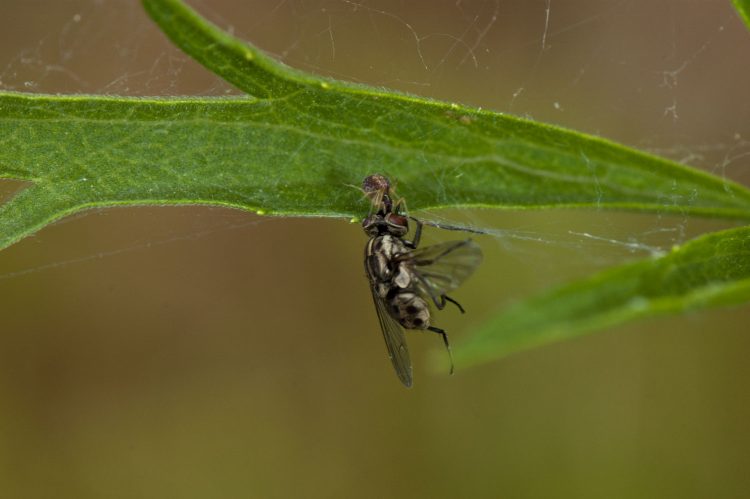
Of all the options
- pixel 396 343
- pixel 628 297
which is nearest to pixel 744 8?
pixel 628 297

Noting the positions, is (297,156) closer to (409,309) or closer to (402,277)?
(402,277)

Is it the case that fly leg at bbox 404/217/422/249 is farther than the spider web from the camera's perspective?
No

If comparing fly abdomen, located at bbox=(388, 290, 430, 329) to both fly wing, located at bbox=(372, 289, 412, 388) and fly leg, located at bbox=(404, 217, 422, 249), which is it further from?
fly leg, located at bbox=(404, 217, 422, 249)

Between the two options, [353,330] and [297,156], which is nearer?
[297,156]

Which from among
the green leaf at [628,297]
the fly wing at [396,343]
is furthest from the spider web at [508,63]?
the green leaf at [628,297]

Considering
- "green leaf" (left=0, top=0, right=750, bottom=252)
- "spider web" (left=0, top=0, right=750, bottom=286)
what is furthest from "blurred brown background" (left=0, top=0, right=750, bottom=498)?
"green leaf" (left=0, top=0, right=750, bottom=252)

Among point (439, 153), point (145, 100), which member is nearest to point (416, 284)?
point (439, 153)
